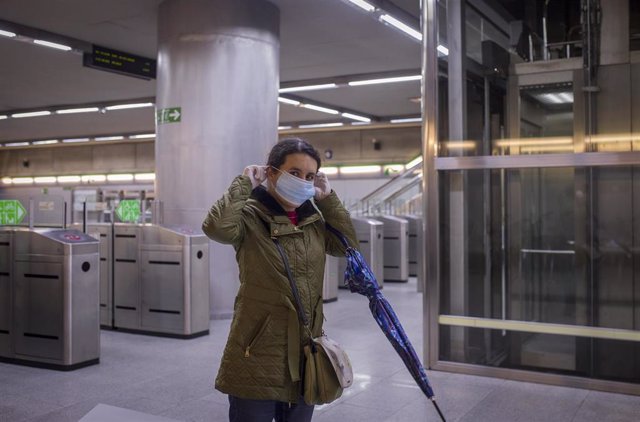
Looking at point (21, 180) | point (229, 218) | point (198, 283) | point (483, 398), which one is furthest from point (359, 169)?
point (229, 218)

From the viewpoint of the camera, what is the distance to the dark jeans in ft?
7.43

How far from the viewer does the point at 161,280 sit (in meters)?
7.10

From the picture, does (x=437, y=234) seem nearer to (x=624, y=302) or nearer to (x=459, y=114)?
(x=459, y=114)

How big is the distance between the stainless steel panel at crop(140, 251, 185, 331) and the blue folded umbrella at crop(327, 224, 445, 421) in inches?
184

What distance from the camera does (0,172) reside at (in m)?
26.8

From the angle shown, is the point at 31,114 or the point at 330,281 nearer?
the point at 330,281

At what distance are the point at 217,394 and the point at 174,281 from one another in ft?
7.91

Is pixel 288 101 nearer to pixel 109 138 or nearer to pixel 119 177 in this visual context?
pixel 109 138

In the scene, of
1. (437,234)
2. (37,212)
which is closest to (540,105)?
(437,234)

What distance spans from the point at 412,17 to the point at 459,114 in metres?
3.61

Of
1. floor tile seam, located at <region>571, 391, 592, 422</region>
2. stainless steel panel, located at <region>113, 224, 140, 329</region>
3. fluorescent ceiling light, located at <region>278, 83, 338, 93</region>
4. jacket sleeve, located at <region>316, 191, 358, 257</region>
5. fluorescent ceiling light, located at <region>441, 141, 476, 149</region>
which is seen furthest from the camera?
fluorescent ceiling light, located at <region>278, 83, 338, 93</region>

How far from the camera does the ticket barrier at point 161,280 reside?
22.8 feet

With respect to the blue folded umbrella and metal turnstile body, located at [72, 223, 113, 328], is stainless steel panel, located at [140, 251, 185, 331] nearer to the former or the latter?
metal turnstile body, located at [72, 223, 113, 328]

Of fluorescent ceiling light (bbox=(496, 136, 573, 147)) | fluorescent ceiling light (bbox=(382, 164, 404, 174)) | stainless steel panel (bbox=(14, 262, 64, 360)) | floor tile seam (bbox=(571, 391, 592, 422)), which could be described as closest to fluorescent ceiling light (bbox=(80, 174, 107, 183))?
fluorescent ceiling light (bbox=(382, 164, 404, 174))
